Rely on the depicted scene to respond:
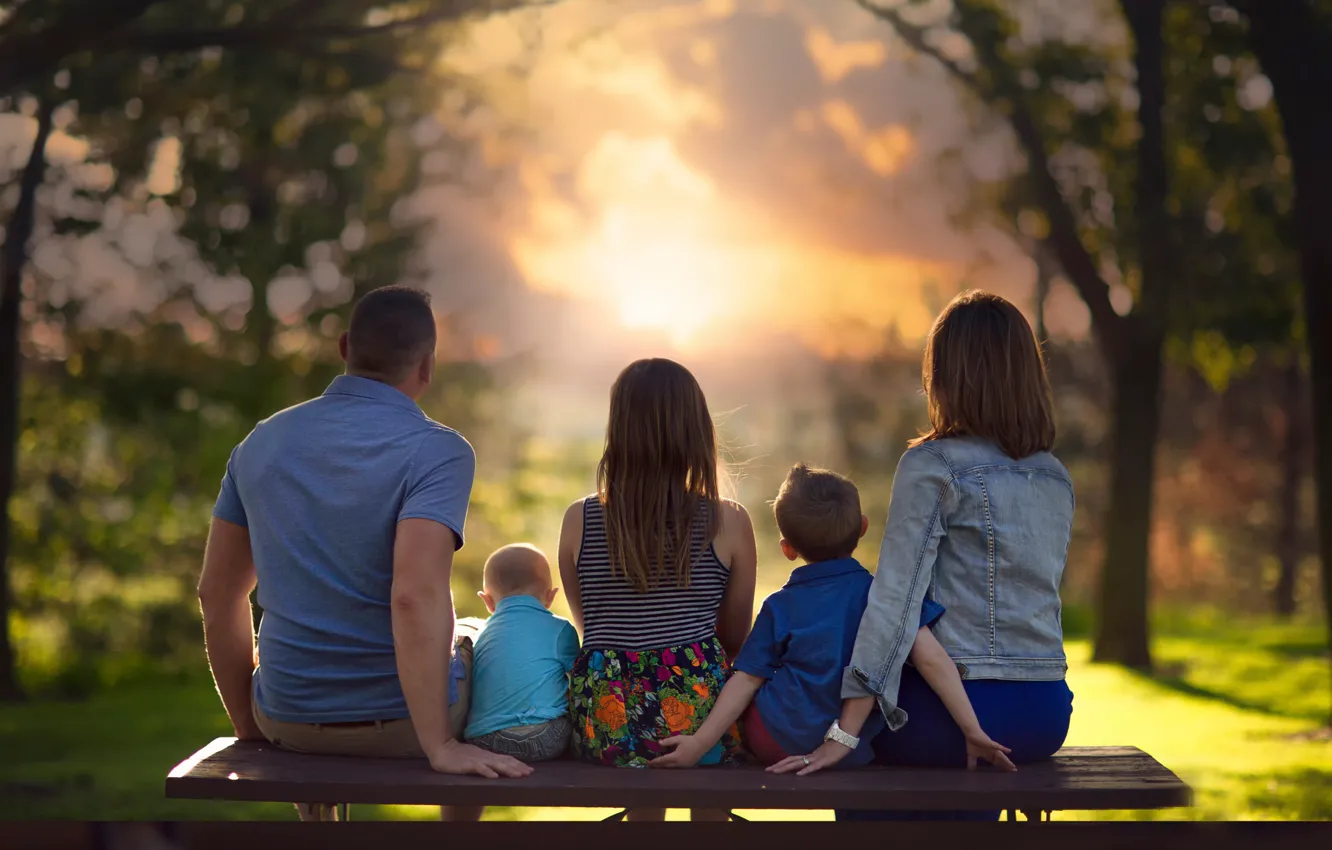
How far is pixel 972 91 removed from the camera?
11.3 m

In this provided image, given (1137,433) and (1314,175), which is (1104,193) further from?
(1314,175)

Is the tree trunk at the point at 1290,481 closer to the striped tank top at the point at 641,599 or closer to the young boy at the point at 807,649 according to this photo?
the young boy at the point at 807,649

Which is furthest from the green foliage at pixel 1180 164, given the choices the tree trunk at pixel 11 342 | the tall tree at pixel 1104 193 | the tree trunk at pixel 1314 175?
the tree trunk at pixel 11 342

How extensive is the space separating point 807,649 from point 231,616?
55.5 inches

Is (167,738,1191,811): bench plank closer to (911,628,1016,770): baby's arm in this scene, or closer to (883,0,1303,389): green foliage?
(911,628,1016,770): baby's arm

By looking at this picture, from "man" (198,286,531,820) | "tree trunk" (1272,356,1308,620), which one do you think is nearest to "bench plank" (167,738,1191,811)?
"man" (198,286,531,820)

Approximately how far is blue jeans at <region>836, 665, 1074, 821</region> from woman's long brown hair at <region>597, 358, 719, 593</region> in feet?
1.96

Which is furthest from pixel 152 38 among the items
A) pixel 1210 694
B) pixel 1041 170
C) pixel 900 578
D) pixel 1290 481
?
pixel 1290 481

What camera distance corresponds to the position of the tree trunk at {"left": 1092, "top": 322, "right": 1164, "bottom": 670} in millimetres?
10438

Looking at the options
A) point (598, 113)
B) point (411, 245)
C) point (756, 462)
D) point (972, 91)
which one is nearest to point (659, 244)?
point (598, 113)

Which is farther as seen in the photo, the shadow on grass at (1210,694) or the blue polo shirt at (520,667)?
the shadow on grass at (1210,694)

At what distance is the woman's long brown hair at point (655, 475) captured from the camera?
291 centimetres

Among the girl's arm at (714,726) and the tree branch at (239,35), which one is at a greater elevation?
the tree branch at (239,35)

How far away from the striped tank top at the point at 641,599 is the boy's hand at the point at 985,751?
667 millimetres
